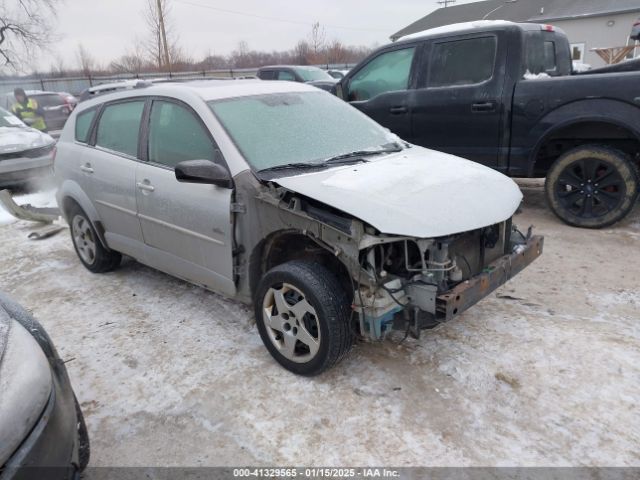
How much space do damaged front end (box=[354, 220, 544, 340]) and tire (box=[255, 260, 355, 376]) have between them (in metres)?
0.15

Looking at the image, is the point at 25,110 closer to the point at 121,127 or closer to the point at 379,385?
the point at 121,127

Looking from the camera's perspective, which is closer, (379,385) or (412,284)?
(412,284)

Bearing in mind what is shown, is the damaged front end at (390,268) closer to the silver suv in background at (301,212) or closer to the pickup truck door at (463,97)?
the silver suv in background at (301,212)

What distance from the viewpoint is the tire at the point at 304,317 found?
281 cm

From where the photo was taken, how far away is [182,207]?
3.53 meters

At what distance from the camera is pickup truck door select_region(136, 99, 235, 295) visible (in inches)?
132

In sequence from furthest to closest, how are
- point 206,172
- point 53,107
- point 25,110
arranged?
point 53,107 → point 25,110 → point 206,172

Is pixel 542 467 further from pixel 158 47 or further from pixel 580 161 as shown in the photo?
pixel 158 47

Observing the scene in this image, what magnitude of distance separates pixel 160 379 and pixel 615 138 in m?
4.89

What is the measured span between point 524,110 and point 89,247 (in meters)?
4.69

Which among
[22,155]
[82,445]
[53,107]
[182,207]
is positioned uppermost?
[53,107]

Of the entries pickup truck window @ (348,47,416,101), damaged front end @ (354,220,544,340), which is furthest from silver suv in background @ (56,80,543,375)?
pickup truck window @ (348,47,416,101)

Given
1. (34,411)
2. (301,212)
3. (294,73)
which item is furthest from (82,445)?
(294,73)

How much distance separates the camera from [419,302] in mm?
2736
